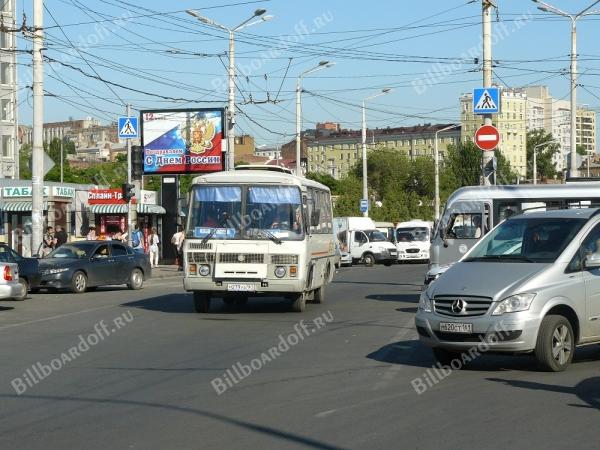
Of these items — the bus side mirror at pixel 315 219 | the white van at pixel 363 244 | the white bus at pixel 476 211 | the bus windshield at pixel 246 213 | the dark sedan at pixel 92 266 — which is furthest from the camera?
the white van at pixel 363 244

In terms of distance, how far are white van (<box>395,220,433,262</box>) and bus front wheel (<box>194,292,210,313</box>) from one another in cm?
3137

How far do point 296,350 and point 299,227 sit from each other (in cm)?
581

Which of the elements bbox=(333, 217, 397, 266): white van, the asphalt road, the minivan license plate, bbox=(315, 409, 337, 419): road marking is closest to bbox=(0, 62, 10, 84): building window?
bbox=(333, 217, 397, 266): white van

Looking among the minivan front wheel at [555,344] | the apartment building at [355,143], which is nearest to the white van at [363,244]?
the minivan front wheel at [555,344]

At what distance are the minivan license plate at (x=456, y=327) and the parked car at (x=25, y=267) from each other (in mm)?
15736

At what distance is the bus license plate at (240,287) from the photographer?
19.1 metres

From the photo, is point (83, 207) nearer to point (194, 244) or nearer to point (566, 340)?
point (194, 244)

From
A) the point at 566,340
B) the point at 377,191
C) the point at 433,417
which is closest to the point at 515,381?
the point at 566,340

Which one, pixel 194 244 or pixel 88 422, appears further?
pixel 194 244

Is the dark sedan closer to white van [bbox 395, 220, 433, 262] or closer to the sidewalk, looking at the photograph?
the sidewalk

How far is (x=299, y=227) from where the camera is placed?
1936 centimetres

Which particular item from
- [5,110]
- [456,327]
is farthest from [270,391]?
[5,110]

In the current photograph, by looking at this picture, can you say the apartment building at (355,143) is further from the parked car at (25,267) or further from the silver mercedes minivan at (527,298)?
the silver mercedes minivan at (527,298)

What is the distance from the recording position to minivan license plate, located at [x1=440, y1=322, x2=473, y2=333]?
11.0m
